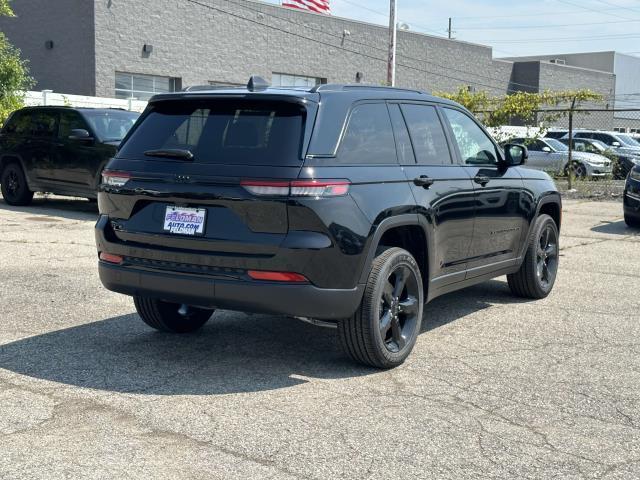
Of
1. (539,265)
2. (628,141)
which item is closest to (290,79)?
(628,141)

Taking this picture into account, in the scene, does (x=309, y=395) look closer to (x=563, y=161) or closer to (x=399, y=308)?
(x=399, y=308)

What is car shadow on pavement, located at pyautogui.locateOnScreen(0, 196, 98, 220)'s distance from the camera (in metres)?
15.0

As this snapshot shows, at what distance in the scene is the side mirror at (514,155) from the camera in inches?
302

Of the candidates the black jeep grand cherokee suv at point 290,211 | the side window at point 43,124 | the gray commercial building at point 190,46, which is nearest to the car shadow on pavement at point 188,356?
the black jeep grand cherokee suv at point 290,211

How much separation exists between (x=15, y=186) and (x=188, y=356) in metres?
11.0

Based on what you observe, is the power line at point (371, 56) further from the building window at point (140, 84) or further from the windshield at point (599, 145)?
the windshield at point (599, 145)

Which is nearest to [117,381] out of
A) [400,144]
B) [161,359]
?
[161,359]

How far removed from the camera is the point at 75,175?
48.4 ft

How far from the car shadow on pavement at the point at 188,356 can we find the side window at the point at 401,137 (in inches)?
57.6

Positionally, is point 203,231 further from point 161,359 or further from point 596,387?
point 596,387

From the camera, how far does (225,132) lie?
5738 millimetres

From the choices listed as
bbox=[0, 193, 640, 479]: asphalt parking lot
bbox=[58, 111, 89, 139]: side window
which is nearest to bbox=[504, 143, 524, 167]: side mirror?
bbox=[0, 193, 640, 479]: asphalt parking lot

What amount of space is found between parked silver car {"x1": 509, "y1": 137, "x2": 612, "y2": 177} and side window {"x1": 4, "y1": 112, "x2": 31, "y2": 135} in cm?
1422

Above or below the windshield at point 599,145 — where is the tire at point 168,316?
below
